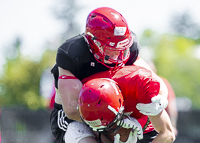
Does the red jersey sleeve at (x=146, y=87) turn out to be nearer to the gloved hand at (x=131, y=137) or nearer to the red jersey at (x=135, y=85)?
the red jersey at (x=135, y=85)

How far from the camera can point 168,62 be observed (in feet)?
113

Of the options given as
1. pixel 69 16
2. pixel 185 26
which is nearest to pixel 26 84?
pixel 69 16

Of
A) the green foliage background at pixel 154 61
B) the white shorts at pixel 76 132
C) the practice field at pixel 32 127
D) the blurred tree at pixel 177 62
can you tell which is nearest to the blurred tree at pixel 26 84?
the green foliage background at pixel 154 61

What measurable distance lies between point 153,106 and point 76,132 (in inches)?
29.2

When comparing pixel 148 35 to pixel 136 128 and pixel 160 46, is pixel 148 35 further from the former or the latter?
pixel 136 128

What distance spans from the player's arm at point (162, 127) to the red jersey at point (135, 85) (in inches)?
6.5

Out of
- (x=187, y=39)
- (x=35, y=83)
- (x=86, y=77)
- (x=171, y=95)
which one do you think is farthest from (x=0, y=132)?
(x=187, y=39)

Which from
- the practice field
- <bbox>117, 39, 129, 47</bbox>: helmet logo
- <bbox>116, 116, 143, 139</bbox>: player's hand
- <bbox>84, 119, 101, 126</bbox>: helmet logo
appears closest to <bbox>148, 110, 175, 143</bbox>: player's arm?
<bbox>116, 116, 143, 139</bbox>: player's hand

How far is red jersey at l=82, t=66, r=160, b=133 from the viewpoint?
3301 mm

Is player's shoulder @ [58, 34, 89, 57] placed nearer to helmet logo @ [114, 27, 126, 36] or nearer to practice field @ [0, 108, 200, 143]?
helmet logo @ [114, 27, 126, 36]

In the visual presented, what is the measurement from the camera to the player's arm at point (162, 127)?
335cm

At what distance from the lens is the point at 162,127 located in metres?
3.38

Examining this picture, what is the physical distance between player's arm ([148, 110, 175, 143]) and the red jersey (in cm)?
17

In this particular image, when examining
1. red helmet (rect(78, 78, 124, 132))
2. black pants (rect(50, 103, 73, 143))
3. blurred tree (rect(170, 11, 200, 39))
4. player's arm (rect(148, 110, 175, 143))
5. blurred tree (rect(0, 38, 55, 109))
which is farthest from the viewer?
blurred tree (rect(170, 11, 200, 39))
